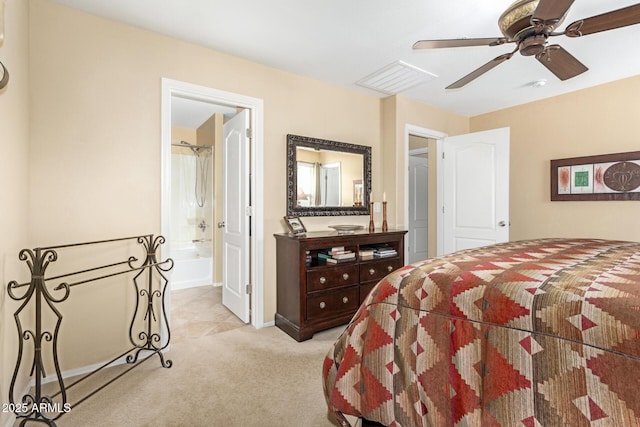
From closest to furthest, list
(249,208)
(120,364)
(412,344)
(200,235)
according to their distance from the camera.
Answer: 1. (412,344)
2. (120,364)
3. (249,208)
4. (200,235)

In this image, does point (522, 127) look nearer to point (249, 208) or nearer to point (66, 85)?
point (249, 208)

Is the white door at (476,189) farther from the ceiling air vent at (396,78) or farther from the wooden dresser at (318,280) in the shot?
the wooden dresser at (318,280)

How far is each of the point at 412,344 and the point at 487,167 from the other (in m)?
3.19

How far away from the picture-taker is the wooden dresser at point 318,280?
2613mm

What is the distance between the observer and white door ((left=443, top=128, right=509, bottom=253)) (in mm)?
3576

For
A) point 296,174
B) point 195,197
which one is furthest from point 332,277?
point 195,197

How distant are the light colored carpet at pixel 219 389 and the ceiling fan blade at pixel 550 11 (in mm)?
2206

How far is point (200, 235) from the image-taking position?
4.81 metres

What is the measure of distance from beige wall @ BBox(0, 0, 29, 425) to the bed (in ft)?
5.38

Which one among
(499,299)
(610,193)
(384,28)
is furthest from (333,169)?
(610,193)

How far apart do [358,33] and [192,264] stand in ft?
11.6

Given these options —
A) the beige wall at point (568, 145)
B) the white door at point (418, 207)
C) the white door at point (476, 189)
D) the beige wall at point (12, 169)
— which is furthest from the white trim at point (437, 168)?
the beige wall at point (12, 169)

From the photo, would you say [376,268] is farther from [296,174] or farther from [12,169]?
[12,169]

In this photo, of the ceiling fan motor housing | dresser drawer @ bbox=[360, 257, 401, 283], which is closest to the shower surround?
dresser drawer @ bbox=[360, 257, 401, 283]
